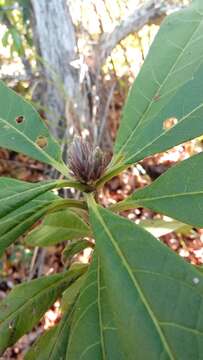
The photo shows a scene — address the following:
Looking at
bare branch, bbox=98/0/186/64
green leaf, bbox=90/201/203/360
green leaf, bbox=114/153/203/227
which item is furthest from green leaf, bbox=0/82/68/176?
bare branch, bbox=98/0/186/64

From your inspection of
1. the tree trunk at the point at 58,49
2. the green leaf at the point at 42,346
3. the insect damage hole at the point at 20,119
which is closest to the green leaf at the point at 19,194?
the insect damage hole at the point at 20,119

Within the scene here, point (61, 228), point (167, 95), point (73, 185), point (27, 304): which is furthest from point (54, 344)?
point (167, 95)

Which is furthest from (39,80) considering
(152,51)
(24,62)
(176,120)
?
(176,120)

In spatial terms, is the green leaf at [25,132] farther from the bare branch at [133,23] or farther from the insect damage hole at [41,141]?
the bare branch at [133,23]

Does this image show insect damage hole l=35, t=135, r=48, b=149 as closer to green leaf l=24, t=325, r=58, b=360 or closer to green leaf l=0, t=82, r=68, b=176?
green leaf l=0, t=82, r=68, b=176

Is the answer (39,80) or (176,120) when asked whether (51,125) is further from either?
(176,120)
